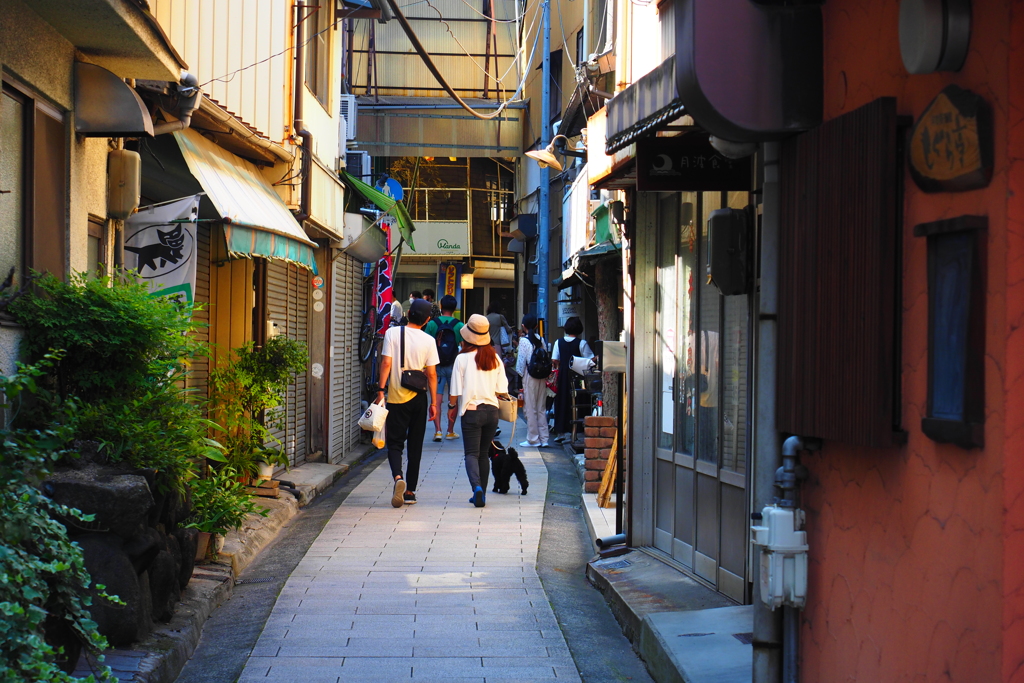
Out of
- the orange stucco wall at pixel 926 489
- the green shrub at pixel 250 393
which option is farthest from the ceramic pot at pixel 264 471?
the orange stucco wall at pixel 926 489

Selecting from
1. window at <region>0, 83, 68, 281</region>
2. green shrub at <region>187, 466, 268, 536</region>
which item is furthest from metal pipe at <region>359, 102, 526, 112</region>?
window at <region>0, 83, 68, 281</region>

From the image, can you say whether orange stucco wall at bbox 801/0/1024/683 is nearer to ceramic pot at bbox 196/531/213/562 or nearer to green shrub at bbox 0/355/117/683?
green shrub at bbox 0/355/117/683

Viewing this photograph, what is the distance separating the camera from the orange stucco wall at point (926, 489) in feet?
10.1

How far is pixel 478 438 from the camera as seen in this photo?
11.4 meters

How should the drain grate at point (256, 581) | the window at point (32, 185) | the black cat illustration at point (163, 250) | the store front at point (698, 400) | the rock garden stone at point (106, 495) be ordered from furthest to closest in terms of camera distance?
the black cat illustration at point (163, 250)
the drain grate at point (256, 581)
the store front at point (698, 400)
the window at point (32, 185)
the rock garden stone at point (106, 495)

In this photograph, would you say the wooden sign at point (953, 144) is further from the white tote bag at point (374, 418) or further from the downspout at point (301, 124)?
the downspout at point (301, 124)

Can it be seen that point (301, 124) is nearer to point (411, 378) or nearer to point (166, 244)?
point (411, 378)

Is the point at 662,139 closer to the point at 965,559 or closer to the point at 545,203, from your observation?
the point at 965,559

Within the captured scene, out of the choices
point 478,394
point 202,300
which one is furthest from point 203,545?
point 478,394

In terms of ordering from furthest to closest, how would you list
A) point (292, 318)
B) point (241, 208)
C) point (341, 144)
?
point (341, 144) → point (292, 318) → point (241, 208)

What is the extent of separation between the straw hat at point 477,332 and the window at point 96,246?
484cm

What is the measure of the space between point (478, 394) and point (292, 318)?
374cm

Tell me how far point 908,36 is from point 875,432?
144cm

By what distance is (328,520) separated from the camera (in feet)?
33.8
